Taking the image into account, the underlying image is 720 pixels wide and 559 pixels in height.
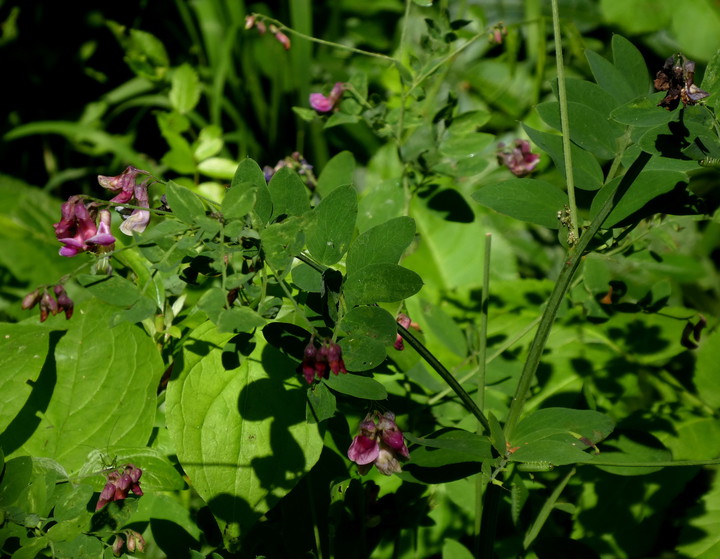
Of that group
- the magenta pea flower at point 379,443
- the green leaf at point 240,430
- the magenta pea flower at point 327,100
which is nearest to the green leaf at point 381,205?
the magenta pea flower at point 327,100

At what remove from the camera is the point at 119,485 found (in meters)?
1.05

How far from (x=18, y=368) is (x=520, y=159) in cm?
110

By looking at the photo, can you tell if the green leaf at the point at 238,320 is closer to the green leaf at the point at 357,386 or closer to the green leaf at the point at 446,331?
the green leaf at the point at 357,386

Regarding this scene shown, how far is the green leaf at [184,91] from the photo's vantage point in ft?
7.08

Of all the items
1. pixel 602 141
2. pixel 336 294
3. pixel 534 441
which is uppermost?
pixel 602 141

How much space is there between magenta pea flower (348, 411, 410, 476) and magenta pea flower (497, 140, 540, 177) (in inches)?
31.9

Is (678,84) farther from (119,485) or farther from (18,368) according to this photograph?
(18,368)

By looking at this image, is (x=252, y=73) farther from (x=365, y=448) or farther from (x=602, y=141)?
(x=365, y=448)

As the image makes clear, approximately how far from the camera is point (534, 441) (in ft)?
3.35

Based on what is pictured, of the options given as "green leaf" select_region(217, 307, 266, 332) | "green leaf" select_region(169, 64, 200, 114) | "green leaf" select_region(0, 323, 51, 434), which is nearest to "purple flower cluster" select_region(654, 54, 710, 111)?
"green leaf" select_region(217, 307, 266, 332)

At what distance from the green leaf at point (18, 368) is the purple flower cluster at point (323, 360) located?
0.61m

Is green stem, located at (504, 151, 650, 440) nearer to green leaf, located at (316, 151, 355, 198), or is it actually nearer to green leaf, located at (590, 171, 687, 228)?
green leaf, located at (590, 171, 687, 228)

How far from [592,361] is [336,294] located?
0.97m

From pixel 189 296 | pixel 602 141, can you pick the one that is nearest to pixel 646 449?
pixel 602 141
